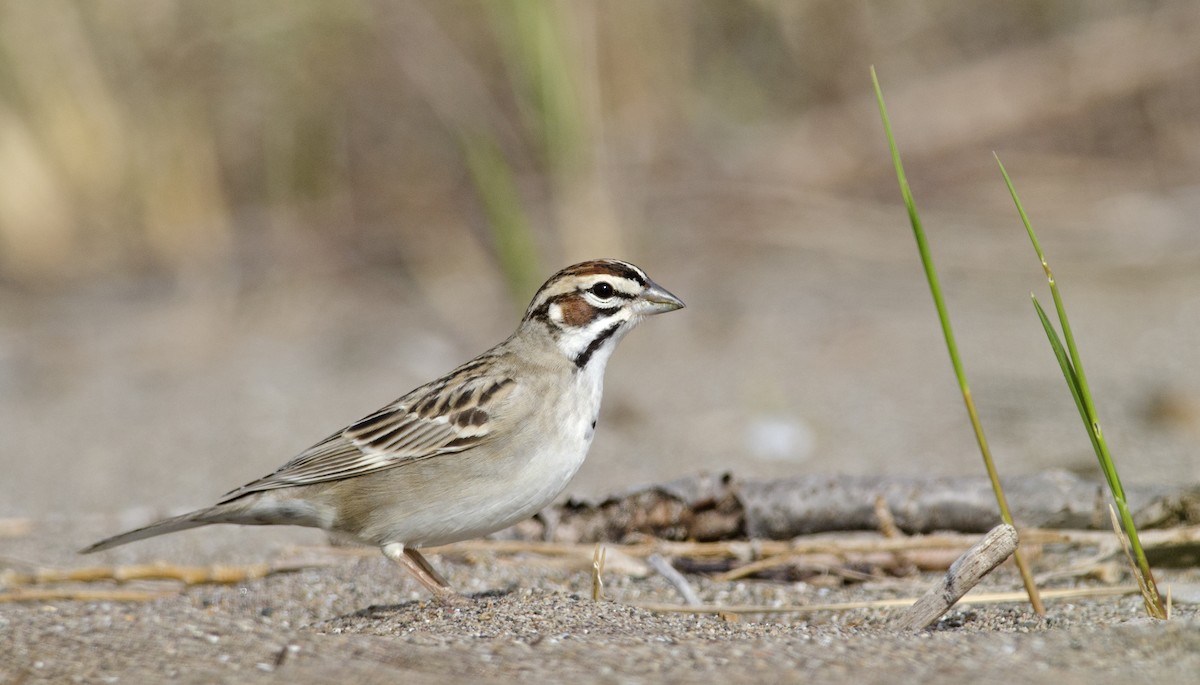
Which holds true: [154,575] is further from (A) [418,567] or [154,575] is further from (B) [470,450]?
(B) [470,450]

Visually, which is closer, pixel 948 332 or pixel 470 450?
pixel 948 332

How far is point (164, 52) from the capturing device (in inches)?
418

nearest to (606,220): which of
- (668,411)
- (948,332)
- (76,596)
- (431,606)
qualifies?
(668,411)

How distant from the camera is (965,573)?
11.6 ft

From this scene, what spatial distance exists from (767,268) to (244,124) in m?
4.65

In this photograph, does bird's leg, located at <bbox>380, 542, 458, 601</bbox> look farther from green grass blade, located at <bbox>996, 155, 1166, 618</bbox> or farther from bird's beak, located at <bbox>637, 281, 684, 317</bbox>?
green grass blade, located at <bbox>996, 155, 1166, 618</bbox>

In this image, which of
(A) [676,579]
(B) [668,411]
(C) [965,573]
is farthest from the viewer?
(B) [668,411]

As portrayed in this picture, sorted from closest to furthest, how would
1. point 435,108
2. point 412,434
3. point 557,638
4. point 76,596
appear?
point 557,638, point 76,596, point 412,434, point 435,108

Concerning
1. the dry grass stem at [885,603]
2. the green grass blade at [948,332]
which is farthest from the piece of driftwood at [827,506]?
the green grass blade at [948,332]

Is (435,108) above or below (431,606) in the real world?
above

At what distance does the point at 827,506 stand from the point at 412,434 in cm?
144

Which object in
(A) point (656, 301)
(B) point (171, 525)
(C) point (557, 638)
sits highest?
(A) point (656, 301)

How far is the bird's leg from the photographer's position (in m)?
4.36

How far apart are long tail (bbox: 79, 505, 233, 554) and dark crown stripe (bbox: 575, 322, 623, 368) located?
1.28 metres
